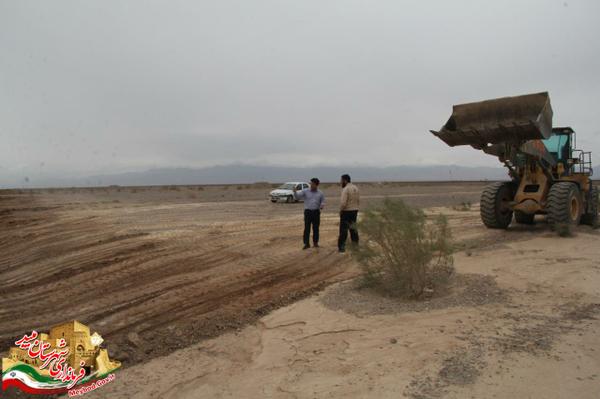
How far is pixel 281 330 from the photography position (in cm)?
529

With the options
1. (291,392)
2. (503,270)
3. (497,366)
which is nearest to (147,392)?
(291,392)

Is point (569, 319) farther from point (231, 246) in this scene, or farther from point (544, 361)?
point (231, 246)

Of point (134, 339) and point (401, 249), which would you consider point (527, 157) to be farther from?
point (134, 339)

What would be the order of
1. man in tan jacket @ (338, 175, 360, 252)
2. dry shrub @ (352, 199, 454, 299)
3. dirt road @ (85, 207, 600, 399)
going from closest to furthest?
dirt road @ (85, 207, 600, 399) → dry shrub @ (352, 199, 454, 299) → man in tan jacket @ (338, 175, 360, 252)

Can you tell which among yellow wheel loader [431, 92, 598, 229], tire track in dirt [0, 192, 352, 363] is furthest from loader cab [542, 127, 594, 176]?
tire track in dirt [0, 192, 352, 363]

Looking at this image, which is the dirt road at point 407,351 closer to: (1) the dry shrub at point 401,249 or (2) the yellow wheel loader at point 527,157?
(1) the dry shrub at point 401,249

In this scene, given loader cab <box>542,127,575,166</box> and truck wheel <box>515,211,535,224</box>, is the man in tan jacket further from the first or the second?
loader cab <box>542,127,575,166</box>

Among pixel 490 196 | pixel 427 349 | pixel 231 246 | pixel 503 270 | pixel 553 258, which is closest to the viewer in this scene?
pixel 427 349

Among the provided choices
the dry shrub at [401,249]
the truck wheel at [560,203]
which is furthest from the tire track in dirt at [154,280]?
Result: the truck wheel at [560,203]

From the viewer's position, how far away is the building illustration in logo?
13.4 ft

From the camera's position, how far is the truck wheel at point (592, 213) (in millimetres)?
13022

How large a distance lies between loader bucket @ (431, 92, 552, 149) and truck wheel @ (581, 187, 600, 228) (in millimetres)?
→ 3841

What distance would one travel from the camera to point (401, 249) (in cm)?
628

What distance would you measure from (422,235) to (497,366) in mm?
2534
